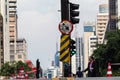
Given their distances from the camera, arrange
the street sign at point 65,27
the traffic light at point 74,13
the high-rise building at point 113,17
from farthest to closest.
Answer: the high-rise building at point 113,17, the traffic light at point 74,13, the street sign at point 65,27

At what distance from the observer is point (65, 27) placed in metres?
23.1

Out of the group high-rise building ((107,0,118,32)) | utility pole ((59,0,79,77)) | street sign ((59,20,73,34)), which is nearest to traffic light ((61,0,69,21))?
utility pole ((59,0,79,77))

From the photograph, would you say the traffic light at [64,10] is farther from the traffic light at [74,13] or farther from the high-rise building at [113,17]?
the high-rise building at [113,17]

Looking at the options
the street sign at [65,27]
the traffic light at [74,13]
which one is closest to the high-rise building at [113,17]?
the traffic light at [74,13]

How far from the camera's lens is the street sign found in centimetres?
2286

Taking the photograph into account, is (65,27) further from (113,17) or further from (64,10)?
(113,17)

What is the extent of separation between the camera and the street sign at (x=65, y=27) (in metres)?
22.9

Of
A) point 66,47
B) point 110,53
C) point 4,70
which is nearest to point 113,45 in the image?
point 110,53

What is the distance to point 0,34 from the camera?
542 feet

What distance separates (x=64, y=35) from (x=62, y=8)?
3.42 feet

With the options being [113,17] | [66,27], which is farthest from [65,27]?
[113,17]

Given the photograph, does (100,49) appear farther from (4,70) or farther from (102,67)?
(4,70)

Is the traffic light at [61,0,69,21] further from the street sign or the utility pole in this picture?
the street sign

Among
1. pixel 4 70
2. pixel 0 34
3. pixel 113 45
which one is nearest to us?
pixel 113 45
